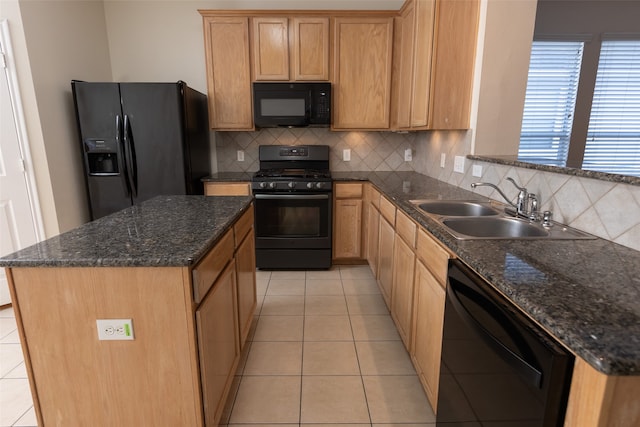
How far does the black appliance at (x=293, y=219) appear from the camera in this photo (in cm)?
323

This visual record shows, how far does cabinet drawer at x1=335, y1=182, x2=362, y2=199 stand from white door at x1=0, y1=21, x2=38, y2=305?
2.56 m

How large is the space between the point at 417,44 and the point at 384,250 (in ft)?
5.32

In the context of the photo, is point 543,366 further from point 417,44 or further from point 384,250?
point 417,44

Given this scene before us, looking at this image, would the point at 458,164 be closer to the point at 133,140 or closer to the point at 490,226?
the point at 490,226

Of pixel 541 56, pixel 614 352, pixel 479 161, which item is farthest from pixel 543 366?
pixel 541 56

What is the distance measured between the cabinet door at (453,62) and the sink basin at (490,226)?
0.92 meters

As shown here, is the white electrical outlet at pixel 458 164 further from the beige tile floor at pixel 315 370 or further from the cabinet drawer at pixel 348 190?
the beige tile floor at pixel 315 370

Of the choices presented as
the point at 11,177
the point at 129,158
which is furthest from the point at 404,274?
the point at 11,177

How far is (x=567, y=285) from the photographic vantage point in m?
0.91

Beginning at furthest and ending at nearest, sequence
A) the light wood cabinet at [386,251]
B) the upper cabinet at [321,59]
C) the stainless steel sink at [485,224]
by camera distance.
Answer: the upper cabinet at [321,59]
the light wood cabinet at [386,251]
the stainless steel sink at [485,224]

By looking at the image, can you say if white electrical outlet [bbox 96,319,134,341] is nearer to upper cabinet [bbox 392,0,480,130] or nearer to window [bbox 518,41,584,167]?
upper cabinet [bbox 392,0,480,130]

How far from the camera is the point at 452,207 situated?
6.79 ft

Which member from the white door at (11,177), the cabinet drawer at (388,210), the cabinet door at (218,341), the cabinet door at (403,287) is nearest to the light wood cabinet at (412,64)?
the cabinet drawer at (388,210)

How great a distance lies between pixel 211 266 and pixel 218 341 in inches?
13.8
